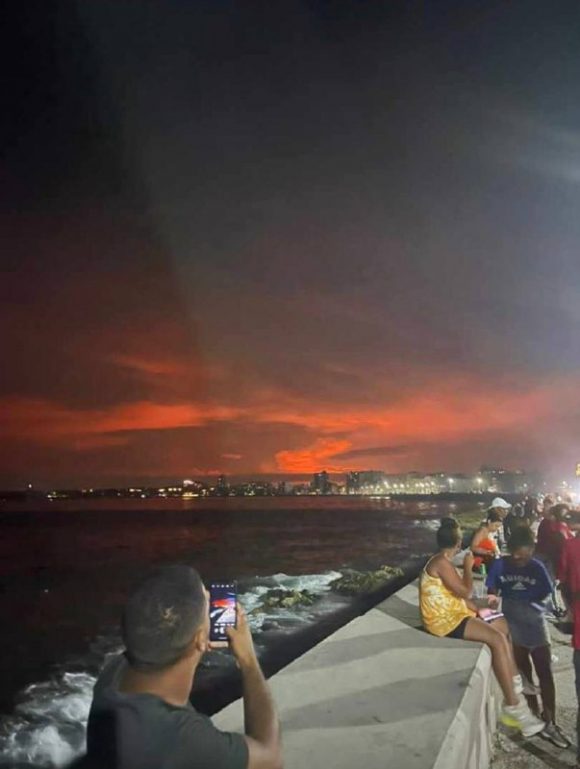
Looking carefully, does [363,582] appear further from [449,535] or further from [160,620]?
[160,620]

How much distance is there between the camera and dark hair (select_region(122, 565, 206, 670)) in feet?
6.47

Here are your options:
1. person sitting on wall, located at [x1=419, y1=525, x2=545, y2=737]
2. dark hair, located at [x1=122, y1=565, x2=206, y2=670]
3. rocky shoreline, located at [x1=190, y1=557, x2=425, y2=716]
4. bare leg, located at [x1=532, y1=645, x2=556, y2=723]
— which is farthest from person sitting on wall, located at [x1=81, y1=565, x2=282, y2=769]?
rocky shoreline, located at [x1=190, y1=557, x2=425, y2=716]

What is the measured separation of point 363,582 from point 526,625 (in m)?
17.3

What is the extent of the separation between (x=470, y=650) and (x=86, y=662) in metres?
13.7

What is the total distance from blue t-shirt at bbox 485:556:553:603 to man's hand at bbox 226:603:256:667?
389 cm

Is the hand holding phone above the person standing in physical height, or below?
below

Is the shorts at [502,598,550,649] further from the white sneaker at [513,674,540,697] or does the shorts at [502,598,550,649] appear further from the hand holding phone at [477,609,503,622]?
the white sneaker at [513,674,540,697]

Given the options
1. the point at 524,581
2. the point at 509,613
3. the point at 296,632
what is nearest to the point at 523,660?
the point at 509,613

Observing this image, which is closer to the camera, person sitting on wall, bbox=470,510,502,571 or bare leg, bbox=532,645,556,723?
bare leg, bbox=532,645,556,723

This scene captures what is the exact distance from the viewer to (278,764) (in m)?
2.11

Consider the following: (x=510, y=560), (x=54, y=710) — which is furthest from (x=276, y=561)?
(x=510, y=560)

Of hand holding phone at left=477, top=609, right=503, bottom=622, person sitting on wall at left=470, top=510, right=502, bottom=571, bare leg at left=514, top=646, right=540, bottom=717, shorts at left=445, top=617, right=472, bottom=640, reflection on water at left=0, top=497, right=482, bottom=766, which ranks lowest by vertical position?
reflection on water at left=0, top=497, right=482, bottom=766

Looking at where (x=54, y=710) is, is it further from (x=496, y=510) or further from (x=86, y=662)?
(x=496, y=510)

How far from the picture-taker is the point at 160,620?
2.00 meters
